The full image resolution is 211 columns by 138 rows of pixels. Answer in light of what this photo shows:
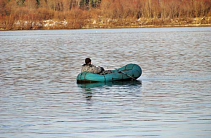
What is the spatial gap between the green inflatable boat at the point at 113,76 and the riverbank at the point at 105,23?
8670cm

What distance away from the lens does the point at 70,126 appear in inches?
514

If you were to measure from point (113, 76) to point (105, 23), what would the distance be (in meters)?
91.8

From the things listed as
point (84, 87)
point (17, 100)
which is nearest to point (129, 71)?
point (84, 87)

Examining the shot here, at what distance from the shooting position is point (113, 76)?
72.0 feet

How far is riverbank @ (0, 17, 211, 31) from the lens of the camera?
4326 inches

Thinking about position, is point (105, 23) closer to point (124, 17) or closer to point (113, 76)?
point (124, 17)

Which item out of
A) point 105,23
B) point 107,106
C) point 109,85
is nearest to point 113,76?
point 109,85

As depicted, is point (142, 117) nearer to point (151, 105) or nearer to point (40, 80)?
point (151, 105)

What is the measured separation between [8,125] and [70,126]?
65.6 inches

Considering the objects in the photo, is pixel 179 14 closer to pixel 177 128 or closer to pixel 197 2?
pixel 197 2

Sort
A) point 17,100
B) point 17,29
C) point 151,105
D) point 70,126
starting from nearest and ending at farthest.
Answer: point 70,126 < point 151,105 < point 17,100 < point 17,29

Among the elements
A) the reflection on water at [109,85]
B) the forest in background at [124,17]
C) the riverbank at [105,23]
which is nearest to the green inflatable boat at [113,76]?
the reflection on water at [109,85]

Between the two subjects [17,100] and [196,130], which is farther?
[17,100]

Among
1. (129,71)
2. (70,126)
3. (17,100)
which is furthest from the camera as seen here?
(129,71)
